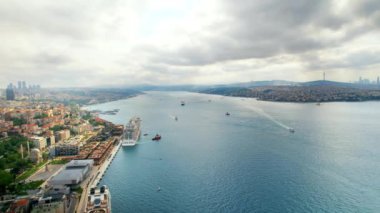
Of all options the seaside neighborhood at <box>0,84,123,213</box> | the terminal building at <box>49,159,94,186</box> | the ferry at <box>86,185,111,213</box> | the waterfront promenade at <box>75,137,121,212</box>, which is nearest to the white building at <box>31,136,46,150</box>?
the seaside neighborhood at <box>0,84,123,213</box>

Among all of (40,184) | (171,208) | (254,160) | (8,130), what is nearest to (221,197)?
(171,208)

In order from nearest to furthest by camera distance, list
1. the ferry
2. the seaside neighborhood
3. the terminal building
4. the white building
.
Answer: the ferry, the seaside neighborhood, the terminal building, the white building

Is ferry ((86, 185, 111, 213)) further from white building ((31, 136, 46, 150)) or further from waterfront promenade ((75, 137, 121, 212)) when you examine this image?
white building ((31, 136, 46, 150))

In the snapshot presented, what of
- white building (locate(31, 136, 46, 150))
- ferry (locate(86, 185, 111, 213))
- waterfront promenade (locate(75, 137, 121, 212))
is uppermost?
white building (locate(31, 136, 46, 150))

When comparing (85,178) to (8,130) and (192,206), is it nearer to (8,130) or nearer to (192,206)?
(192,206)

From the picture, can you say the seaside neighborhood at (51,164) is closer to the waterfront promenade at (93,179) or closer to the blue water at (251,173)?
the waterfront promenade at (93,179)
